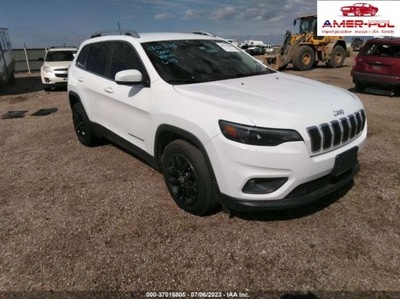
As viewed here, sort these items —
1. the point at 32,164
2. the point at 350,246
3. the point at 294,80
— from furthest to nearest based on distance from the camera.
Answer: the point at 32,164
the point at 294,80
the point at 350,246

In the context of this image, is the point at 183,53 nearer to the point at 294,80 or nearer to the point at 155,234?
the point at 294,80

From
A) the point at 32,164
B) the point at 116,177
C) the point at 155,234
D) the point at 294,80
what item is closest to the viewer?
the point at 155,234

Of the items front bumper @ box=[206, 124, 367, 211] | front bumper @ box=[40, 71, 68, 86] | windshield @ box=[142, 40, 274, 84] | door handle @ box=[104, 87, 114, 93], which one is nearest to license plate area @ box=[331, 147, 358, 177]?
front bumper @ box=[206, 124, 367, 211]

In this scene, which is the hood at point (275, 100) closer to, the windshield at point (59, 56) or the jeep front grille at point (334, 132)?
the jeep front grille at point (334, 132)

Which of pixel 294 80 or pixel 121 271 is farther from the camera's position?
pixel 294 80

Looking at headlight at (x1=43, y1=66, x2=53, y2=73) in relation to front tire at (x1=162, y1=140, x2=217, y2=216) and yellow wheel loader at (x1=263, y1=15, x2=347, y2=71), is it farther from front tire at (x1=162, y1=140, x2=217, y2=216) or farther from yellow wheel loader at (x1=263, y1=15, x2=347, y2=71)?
front tire at (x1=162, y1=140, x2=217, y2=216)

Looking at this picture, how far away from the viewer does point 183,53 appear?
3.74m

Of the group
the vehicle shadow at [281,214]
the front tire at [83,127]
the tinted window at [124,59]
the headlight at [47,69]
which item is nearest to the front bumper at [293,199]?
the vehicle shadow at [281,214]

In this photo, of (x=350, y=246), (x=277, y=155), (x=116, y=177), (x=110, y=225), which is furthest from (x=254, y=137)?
(x=116, y=177)

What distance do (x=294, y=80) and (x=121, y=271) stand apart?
2.73 meters

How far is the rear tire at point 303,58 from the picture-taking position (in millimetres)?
16609

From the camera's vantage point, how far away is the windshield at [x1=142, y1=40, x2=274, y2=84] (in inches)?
135

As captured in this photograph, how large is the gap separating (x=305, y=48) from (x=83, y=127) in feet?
47.7

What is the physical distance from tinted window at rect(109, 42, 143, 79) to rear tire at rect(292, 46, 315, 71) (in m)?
14.3
